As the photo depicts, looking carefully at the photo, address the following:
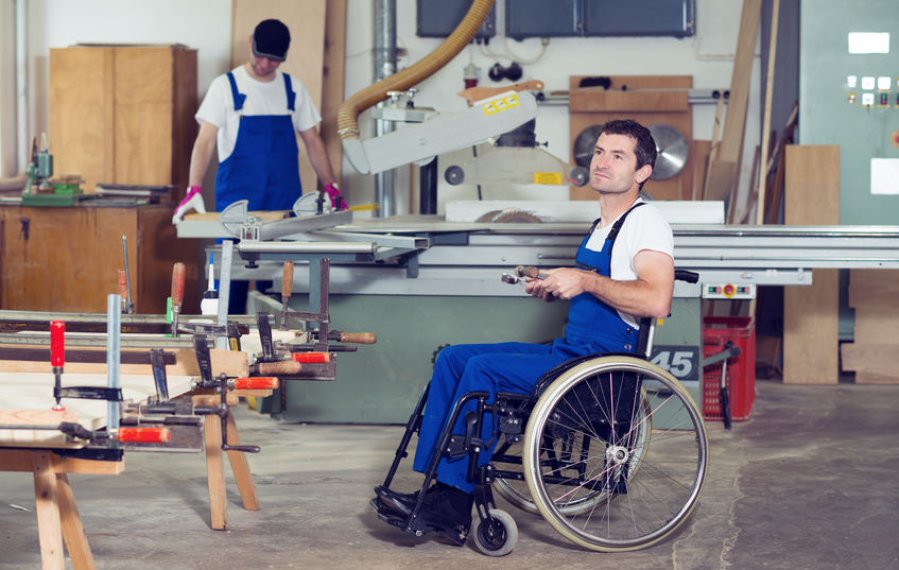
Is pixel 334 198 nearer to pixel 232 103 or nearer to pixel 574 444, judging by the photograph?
pixel 232 103

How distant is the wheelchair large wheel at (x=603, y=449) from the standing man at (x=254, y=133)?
6.52 feet

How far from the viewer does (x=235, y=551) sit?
323cm

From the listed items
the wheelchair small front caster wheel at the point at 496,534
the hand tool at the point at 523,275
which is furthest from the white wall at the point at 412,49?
the wheelchair small front caster wheel at the point at 496,534

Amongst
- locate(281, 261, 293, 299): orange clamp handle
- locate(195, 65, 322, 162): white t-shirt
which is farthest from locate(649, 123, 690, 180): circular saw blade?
locate(281, 261, 293, 299): orange clamp handle

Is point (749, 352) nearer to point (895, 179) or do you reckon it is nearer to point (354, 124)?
point (895, 179)

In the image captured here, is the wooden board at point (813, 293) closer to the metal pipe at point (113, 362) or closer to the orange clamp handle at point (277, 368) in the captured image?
the orange clamp handle at point (277, 368)

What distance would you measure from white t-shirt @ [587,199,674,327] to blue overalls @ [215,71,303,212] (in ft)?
7.82

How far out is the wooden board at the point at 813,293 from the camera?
5.55m

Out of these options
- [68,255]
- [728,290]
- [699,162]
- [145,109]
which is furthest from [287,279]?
[699,162]

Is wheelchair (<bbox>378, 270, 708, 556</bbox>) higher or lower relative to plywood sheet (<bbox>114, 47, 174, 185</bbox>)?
lower

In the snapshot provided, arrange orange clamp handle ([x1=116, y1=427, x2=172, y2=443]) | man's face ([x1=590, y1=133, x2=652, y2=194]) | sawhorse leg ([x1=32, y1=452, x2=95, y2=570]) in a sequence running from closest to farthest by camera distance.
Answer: orange clamp handle ([x1=116, y1=427, x2=172, y2=443]), sawhorse leg ([x1=32, y1=452, x2=95, y2=570]), man's face ([x1=590, y1=133, x2=652, y2=194])

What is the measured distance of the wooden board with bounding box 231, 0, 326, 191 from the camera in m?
6.11

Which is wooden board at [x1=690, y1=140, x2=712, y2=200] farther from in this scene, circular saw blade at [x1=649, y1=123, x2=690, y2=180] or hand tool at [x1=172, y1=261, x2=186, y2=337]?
hand tool at [x1=172, y1=261, x2=186, y2=337]

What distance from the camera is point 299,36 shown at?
20.1 ft
